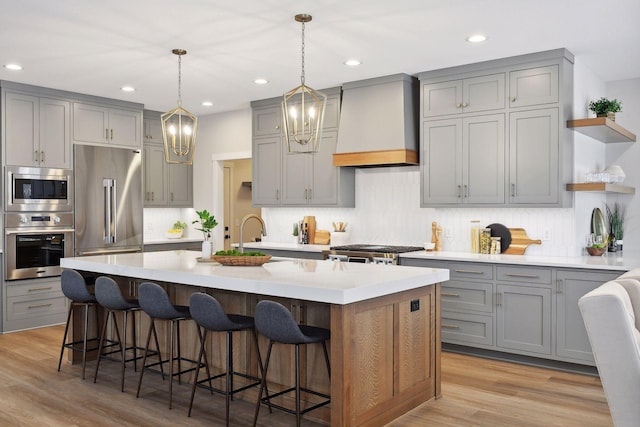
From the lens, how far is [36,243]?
629 cm

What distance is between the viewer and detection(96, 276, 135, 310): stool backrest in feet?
13.6

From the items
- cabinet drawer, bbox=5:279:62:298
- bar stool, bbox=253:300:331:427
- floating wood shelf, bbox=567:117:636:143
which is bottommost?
cabinet drawer, bbox=5:279:62:298

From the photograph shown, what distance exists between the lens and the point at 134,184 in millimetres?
7281

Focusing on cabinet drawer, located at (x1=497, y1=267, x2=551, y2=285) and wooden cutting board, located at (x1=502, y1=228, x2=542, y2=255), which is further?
wooden cutting board, located at (x1=502, y1=228, x2=542, y2=255)

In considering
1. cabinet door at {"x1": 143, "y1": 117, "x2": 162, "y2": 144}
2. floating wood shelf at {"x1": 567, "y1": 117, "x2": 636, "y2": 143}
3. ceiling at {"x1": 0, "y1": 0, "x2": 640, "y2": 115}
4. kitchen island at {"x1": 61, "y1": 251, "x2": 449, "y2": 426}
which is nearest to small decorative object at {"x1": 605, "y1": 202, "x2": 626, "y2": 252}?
floating wood shelf at {"x1": 567, "y1": 117, "x2": 636, "y2": 143}

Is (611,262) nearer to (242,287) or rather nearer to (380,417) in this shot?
(380,417)

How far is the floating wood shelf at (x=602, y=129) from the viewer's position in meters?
4.82

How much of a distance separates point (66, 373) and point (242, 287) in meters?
→ 2.25

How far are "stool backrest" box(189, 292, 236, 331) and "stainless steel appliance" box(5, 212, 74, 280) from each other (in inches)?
143

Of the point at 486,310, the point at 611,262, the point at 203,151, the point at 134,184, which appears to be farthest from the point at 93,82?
the point at 611,262

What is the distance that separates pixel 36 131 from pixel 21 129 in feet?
0.54

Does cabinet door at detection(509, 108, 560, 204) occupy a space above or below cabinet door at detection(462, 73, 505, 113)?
below

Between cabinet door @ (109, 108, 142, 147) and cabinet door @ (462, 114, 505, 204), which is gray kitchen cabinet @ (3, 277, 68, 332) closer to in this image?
cabinet door @ (109, 108, 142, 147)

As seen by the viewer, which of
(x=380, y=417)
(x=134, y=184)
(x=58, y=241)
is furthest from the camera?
(x=134, y=184)
